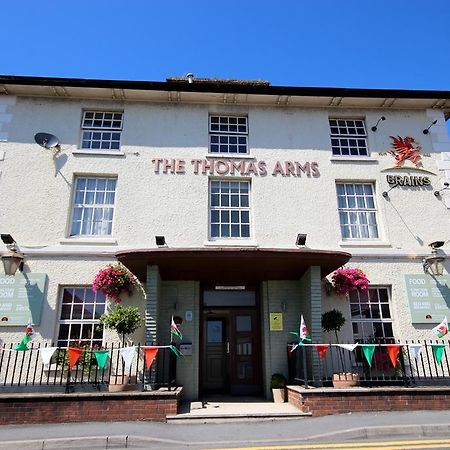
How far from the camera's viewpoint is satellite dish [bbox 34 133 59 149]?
11313mm

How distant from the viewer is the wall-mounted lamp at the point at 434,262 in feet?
35.0

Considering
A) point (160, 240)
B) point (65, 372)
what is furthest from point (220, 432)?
point (160, 240)

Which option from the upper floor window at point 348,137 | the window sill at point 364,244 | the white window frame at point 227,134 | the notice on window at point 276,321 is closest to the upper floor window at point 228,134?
the white window frame at point 227,134

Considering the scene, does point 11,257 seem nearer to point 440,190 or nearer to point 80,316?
point 80,316

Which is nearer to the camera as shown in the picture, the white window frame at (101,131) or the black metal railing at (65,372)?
the black metal railing at (65,372)

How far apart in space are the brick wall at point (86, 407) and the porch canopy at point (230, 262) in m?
2.78

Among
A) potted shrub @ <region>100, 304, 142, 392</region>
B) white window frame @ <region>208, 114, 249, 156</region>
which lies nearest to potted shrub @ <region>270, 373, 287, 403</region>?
potted shrub @ <region>100, 304, 142, 392</region>

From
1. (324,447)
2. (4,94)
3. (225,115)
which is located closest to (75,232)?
(4,94)

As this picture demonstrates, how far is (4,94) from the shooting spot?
11945 millimetres

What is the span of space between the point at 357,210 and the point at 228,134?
4499 mm

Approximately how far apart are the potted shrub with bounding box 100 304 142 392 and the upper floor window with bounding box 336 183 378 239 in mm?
6135

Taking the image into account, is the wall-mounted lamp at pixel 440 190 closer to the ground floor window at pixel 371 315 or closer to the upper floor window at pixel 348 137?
the upper floor window at pixel 348 137

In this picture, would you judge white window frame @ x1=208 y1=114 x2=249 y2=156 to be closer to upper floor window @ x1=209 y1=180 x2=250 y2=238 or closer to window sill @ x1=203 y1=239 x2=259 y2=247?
upper floor window @ x1=209 y1=180 x2=250 y2=238

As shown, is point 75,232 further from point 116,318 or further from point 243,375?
point 243,375
